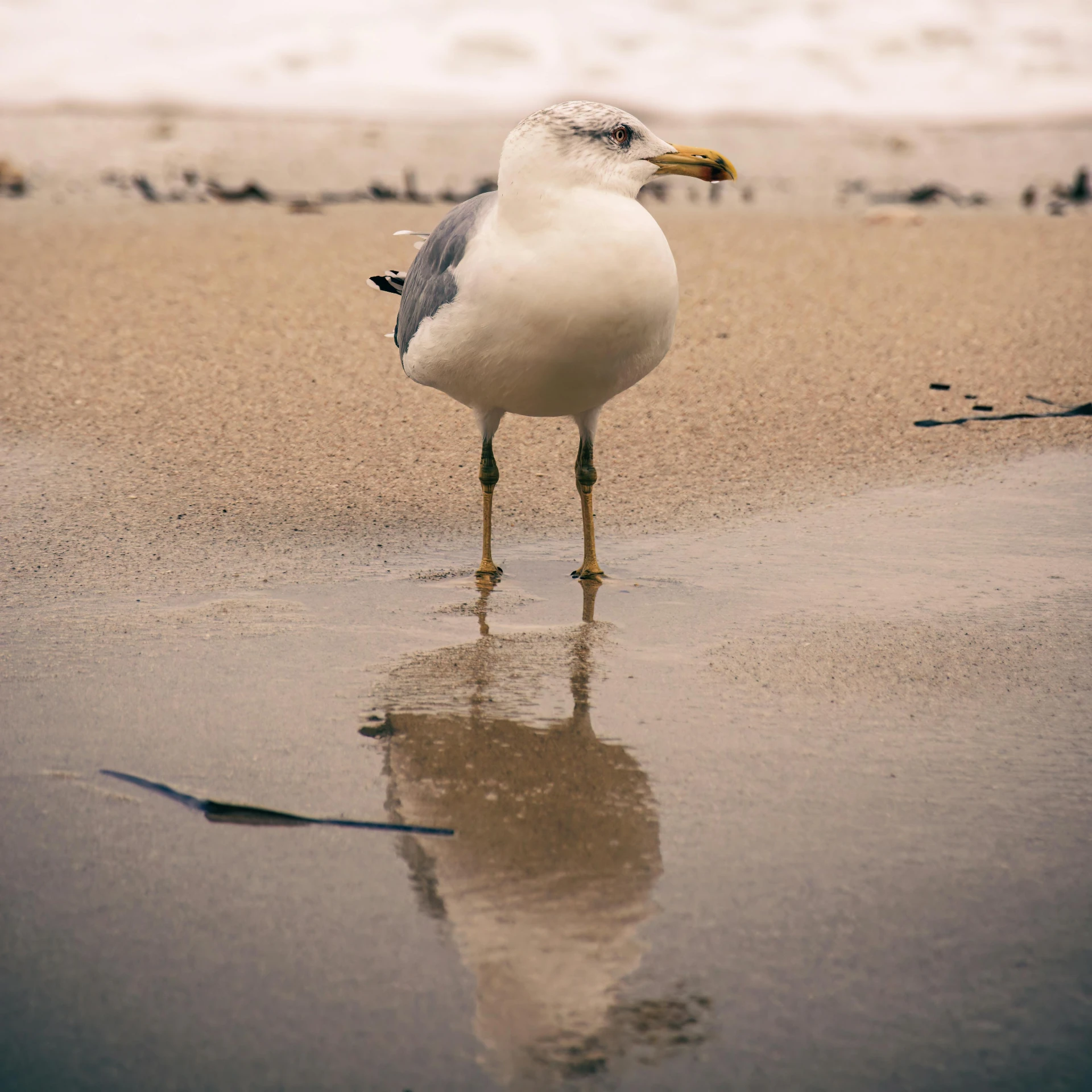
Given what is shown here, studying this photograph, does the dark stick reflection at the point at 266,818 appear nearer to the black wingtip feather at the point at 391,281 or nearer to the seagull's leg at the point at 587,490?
the seagull's leg at the point at 587,490

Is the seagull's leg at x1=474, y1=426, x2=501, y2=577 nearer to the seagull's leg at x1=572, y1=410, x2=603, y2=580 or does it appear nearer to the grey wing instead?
the seagull's leg at x1=572, y1=410, x2=603, y2=580

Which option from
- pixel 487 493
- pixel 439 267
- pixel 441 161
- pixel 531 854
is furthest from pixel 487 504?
pixel 441 161

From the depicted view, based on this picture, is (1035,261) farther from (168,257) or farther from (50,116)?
(50,116)

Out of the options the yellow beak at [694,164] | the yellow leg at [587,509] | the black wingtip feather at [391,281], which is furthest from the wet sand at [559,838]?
the black wingtip feather at [391,281]

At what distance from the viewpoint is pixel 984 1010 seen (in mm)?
1856

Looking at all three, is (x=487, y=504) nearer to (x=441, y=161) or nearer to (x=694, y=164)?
(x=694, y=164)

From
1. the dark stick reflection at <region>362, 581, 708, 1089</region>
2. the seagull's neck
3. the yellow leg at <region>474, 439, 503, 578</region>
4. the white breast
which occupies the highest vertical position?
the seagull's neck

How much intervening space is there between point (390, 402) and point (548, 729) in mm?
3210

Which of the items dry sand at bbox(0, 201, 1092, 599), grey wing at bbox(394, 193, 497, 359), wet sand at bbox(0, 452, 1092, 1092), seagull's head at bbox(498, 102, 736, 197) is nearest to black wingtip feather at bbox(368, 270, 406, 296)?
grey wing at bbox(394, 193, 497, 359)

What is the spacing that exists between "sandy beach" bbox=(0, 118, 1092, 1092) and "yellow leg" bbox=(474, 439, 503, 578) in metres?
0.10

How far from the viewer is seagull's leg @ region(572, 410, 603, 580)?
12.8 feet

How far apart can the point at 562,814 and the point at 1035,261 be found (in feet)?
23.4

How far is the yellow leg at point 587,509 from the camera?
389 cm

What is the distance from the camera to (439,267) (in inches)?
151
